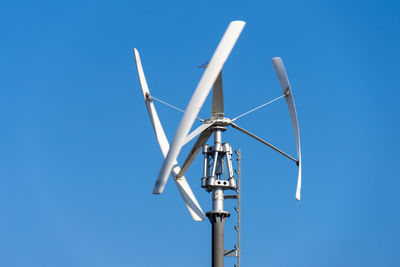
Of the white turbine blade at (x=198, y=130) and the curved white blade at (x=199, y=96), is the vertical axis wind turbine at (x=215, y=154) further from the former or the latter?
the curved white blade at (x=199, y=96)

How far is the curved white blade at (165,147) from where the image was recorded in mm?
65688

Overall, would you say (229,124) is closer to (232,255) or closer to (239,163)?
(239,163)

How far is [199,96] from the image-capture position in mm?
56844

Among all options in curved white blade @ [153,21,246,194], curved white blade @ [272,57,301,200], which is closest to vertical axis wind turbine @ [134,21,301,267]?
curved white blade @ [272,57,301,200]

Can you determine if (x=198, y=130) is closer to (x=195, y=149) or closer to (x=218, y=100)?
(x=195, y=149)

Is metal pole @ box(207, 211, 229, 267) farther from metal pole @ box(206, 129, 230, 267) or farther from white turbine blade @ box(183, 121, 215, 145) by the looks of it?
white turbine blade @ box(183, 121, 215, 145)

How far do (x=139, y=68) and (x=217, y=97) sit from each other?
A: 813cm

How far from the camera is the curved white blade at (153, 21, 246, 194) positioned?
55.8m

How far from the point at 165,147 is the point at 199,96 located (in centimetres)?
1224

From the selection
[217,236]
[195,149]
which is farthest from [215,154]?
[217,236]

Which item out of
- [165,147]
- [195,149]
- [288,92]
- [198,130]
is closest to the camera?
[198,130]

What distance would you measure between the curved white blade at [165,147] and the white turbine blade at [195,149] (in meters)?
0.88

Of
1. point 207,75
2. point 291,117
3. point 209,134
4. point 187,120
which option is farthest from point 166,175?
point 291,117

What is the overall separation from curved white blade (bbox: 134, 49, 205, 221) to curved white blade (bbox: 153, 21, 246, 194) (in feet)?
34.1
